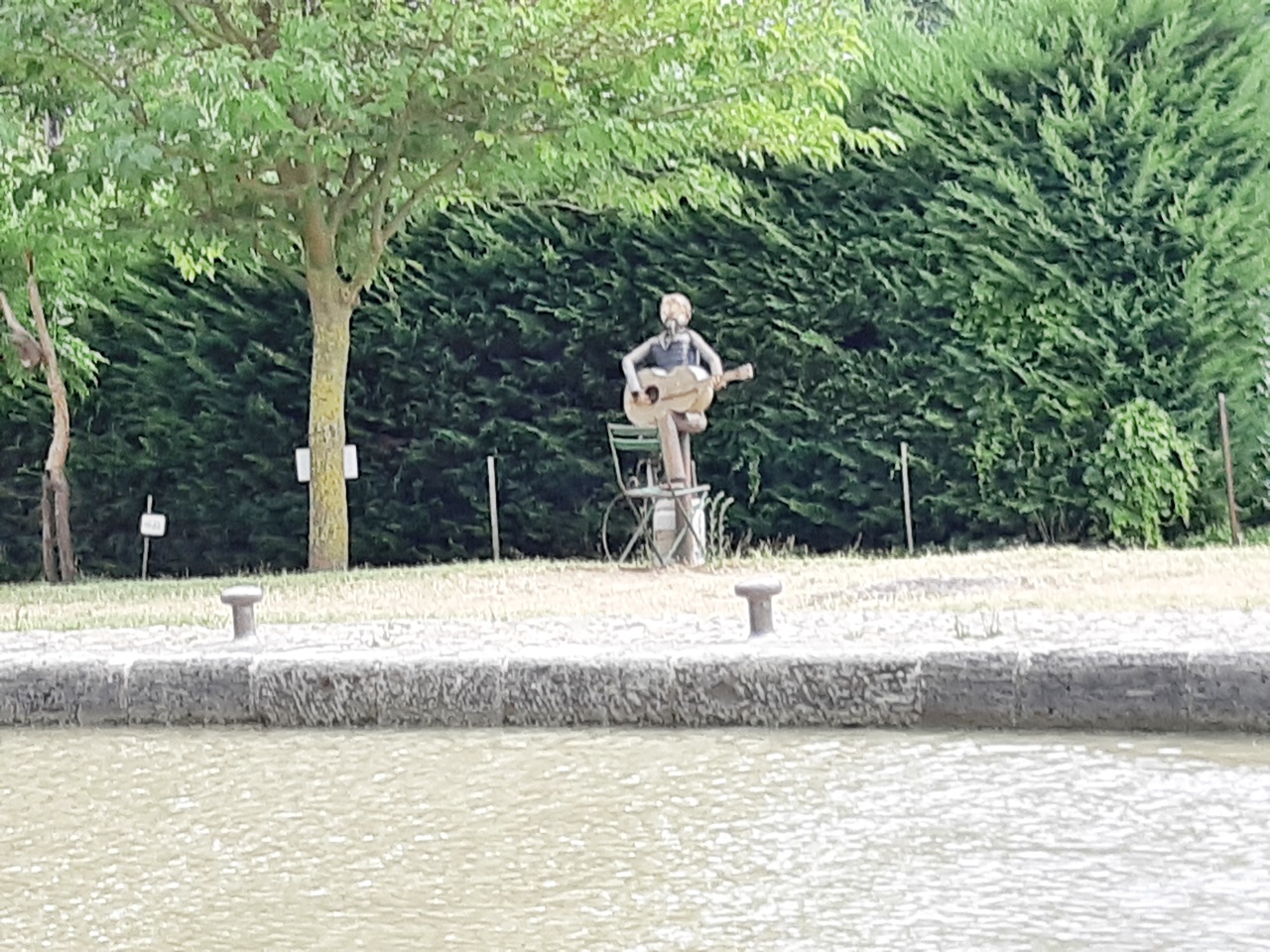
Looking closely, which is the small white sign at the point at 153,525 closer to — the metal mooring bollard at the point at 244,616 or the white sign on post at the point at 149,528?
the white sign on post at the point at 149,528

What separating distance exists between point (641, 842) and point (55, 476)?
10.3 metres

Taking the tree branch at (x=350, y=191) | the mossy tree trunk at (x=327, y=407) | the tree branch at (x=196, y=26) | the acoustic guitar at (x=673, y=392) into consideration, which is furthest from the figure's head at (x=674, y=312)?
the tree branch at (x=196, y=26)

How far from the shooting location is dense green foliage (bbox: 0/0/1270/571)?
11.7 meters

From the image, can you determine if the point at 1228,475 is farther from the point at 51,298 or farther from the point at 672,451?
the point at 51,298

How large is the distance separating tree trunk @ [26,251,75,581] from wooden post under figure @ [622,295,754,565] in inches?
181

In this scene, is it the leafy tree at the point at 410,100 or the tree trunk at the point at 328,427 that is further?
the tree trunk at the point at 328,427

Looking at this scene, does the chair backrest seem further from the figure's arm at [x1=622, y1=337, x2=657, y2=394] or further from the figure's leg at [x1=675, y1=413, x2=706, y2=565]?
the figure's arm at [x1=622, y1=337, x2=657, y2=394]

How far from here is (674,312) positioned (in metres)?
11.4

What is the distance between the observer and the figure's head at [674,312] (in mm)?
11391

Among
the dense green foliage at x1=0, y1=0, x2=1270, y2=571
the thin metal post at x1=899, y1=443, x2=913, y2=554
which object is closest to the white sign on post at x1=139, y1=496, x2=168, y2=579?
the dense green foliage at x1=0, y1=0, x2=1270, y2=571

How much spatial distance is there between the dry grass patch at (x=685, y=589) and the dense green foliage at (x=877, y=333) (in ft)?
3.84

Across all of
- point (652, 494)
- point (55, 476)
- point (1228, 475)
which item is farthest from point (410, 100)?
point (1228, 475)

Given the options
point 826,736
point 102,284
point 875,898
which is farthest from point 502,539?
point 875,898

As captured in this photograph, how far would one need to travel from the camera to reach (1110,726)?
549 cm
